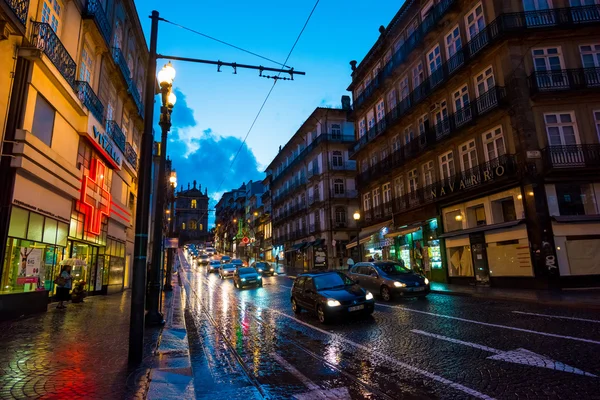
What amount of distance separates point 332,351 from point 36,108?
1250cm

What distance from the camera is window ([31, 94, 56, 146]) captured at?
40.2 ft

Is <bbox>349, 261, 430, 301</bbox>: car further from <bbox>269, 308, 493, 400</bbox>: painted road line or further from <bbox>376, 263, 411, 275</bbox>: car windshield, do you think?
<bbox>269, 308, 493, 400</bbox>: painted road line

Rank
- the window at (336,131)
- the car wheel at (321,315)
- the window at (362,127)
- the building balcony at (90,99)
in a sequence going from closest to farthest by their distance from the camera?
the car wheel at (321,315) → the building balcony at (90,99) → the window at (362,127) → the window at (336,131)

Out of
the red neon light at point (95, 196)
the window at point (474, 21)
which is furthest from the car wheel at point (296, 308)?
the window at point (474, 21)

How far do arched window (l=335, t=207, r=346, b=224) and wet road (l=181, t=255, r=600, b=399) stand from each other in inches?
1229

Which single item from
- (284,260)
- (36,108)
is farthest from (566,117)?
(284,260)

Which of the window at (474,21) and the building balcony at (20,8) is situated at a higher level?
the window at (474,21)

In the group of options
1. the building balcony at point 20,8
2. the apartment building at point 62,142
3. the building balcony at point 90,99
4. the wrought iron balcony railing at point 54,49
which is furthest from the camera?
the building balcony at point 90,99

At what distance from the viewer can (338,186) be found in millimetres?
43625

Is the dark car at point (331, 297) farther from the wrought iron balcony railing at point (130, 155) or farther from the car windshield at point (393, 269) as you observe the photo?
the wrought iron balcony railing at point (130, 155)

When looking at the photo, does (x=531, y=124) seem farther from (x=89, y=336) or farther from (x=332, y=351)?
(x=89, y=336)

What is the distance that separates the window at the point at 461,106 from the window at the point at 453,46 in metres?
1.52

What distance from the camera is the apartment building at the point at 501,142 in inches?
653

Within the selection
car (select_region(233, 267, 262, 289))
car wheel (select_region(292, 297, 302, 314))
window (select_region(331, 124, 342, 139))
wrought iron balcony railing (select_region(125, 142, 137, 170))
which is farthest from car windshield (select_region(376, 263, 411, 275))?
window (select_region(331, 124, 342, 139))
